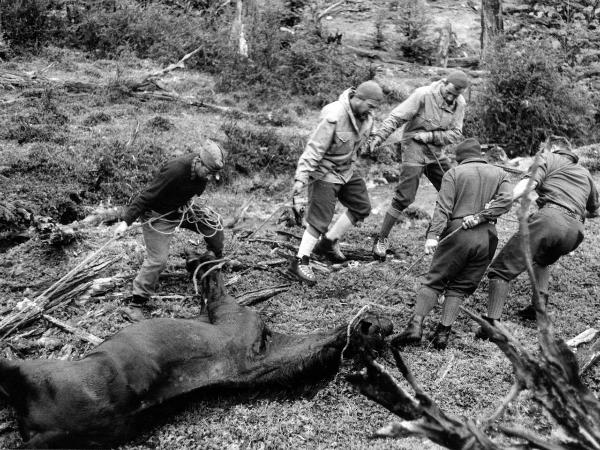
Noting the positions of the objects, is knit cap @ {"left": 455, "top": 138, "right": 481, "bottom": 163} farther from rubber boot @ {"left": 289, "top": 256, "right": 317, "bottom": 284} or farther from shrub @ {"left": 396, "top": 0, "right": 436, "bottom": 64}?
shrub @ {"left": 396, "top": 0, "right": 436, "bottom": 64}

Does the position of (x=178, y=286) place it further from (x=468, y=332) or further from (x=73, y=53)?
(x=73, y=53)

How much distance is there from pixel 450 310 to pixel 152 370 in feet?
8.83

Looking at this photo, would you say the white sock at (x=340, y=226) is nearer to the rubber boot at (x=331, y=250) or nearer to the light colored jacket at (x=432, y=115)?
the rubber boot at (x=331, y=250)

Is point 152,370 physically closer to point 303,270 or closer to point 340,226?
point 303,270

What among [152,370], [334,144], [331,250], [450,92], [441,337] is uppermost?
[450,92]

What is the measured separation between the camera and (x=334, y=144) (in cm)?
590

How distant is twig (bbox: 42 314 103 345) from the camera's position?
14.9ft

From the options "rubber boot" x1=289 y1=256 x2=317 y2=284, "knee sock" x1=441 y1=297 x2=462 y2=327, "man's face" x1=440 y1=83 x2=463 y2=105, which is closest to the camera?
"knee sock" x1=441 y1=297 x2=462 y2=327

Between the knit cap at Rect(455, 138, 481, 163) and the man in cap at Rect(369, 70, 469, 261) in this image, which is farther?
the man in cap at Rect(369, 70, 469, 261)

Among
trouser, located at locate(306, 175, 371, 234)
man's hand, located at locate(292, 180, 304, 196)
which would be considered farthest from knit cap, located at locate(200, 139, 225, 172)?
trouser, located at locate(306, 175, 371, 234)

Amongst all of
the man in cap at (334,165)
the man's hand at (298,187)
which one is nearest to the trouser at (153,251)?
the man's hand at (298,187)

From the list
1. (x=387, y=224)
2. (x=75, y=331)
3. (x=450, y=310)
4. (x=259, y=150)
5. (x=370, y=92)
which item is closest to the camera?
(x=75, y=331)

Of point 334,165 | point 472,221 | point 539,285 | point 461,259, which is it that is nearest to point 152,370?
point 461,259

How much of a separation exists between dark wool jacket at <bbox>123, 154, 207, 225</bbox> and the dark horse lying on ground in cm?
108
